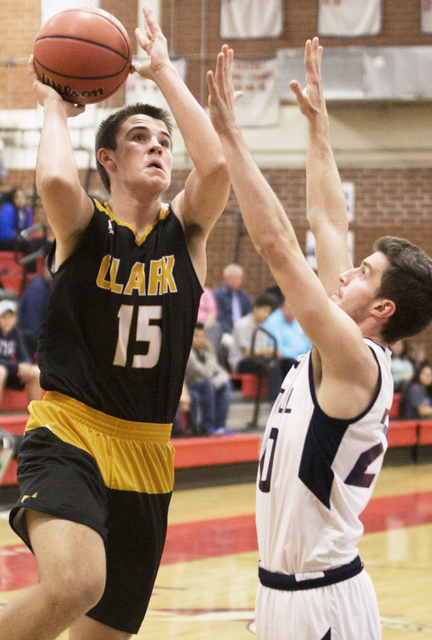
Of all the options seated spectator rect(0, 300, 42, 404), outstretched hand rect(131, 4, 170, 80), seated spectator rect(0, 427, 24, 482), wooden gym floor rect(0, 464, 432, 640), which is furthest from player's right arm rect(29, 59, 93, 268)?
seated spectator rect(0, 300, 42, 404)

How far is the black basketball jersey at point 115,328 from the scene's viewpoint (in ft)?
8.39

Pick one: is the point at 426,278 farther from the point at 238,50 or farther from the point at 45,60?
the point at 238,50

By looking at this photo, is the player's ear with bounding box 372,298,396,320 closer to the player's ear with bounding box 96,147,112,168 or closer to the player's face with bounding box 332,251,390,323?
the player's face with bounding box 332,251,390,323

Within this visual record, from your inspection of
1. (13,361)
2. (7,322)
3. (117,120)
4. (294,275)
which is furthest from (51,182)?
(7,322)

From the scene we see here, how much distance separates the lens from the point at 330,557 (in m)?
2.13

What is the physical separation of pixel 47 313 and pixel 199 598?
2444mm

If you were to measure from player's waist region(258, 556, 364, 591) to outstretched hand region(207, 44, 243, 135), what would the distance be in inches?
42.4

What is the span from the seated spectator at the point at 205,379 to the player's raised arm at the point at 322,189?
19.1ft

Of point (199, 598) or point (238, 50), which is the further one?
point (238, 50)

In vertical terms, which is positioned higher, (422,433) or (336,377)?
(336,377)

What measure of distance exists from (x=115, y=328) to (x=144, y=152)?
0.58m

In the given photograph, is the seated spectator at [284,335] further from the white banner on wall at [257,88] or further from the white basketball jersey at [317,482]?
the white basketball jersey at [317,482]

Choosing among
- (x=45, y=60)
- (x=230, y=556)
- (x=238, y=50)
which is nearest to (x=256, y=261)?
(x=238, y=50)

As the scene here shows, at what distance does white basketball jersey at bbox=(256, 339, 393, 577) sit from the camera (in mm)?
2137
